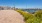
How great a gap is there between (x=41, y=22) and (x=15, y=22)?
122 inches

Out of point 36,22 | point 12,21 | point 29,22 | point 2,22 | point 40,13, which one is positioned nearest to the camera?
point 36,22

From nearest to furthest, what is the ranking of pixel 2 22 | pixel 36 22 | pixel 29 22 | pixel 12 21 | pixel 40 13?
1. pixel 36 22
2. pixel 29 22
3. pixel 2 22
4. pixel 12 21
5. pixel 40 13

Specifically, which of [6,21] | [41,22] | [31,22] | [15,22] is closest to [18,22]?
[15,22]

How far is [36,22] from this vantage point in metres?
10.2

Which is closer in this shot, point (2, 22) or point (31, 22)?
point (31, 22)

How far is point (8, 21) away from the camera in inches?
483

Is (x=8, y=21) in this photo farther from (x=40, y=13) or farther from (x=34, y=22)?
(x=40, y=13)

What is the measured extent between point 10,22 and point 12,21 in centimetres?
47

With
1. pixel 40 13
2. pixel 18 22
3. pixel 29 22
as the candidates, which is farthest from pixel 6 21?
pixel 40 13

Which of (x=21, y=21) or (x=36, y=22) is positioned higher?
(x=36, y=22)

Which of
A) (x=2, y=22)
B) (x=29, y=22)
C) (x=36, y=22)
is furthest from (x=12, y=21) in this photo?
(x=36, y=22)

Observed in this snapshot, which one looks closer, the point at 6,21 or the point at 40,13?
the point at 6,21

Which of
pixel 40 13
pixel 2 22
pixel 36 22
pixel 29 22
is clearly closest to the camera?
pixel 36 22

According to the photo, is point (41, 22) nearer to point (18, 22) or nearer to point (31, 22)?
point (31, 22)
